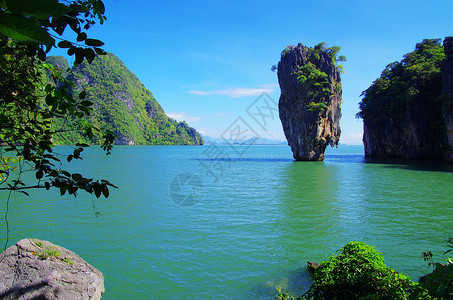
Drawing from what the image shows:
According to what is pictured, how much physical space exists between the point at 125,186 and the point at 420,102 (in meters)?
40.6

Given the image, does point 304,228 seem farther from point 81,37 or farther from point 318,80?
point 318,80

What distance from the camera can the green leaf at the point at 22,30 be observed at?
28.4 inches

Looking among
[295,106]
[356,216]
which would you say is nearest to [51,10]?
[356,216]

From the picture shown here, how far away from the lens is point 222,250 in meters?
8.55

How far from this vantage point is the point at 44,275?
18.1ft

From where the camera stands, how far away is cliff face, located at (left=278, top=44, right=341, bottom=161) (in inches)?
1671

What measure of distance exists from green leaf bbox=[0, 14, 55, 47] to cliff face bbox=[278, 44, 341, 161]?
43.3 m

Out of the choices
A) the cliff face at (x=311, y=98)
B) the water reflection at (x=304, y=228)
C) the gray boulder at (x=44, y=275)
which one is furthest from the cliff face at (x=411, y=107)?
the gray boulder at (x=44, y=275)

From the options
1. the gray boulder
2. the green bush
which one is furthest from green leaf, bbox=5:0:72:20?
the gray boulder

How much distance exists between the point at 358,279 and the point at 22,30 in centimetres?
496

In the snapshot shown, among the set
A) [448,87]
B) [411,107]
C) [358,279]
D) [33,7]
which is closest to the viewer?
[33,7]

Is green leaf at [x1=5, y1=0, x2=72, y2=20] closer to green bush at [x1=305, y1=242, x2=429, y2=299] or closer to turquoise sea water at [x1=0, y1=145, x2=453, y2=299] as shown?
green bush at [x1=305, y1=242, x2=429, y2=299]

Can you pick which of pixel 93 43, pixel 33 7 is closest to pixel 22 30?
pixel 33 7

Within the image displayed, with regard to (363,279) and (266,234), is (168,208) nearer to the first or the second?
(266,234)
